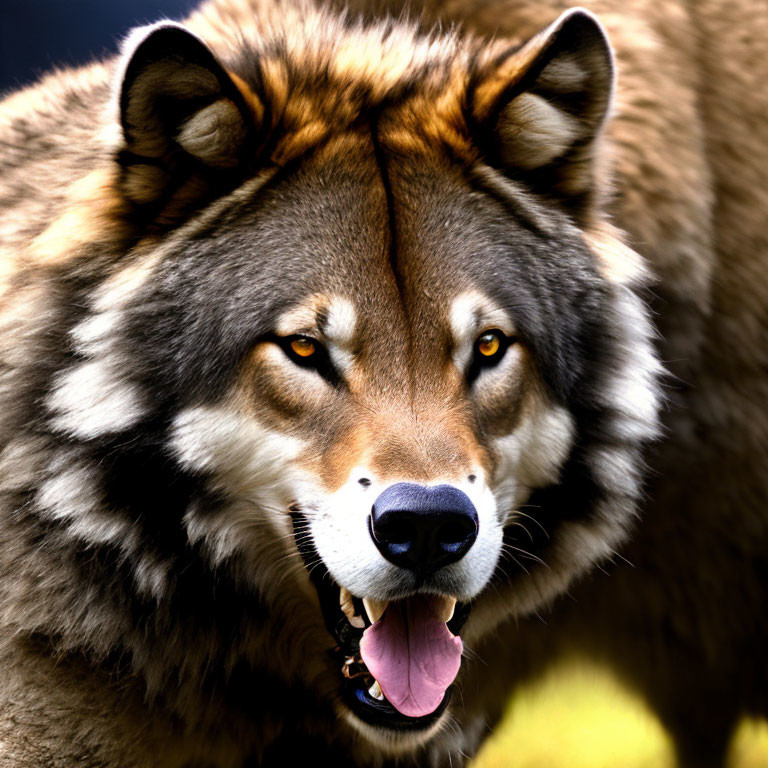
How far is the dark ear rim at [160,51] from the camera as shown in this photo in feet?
7.97

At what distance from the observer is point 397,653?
261 centimetres

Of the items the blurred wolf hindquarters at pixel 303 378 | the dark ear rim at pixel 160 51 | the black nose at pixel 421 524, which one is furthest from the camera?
the blurred wolf hindquarters at pixel 303 378

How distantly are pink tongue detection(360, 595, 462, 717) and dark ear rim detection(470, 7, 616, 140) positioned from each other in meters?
1.21

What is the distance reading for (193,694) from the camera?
2.93 meters

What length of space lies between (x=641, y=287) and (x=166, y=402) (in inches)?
54.7

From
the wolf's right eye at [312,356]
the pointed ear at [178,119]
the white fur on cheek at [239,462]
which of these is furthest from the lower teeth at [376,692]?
the pointed ear at [178,119]

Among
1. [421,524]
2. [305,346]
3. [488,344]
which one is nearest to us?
[421,524]

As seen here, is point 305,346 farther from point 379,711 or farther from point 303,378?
point 379,711

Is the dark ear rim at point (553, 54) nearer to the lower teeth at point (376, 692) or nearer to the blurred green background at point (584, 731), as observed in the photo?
the lower teeth at point (376, 692)

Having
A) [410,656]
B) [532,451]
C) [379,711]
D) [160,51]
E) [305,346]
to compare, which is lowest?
[379,711]

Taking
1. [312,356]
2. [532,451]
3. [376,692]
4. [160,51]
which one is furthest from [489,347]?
[160,51]

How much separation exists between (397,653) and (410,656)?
0.03m

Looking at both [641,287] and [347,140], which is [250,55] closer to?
[347,140]

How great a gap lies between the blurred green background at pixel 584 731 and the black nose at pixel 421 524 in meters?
1.68
